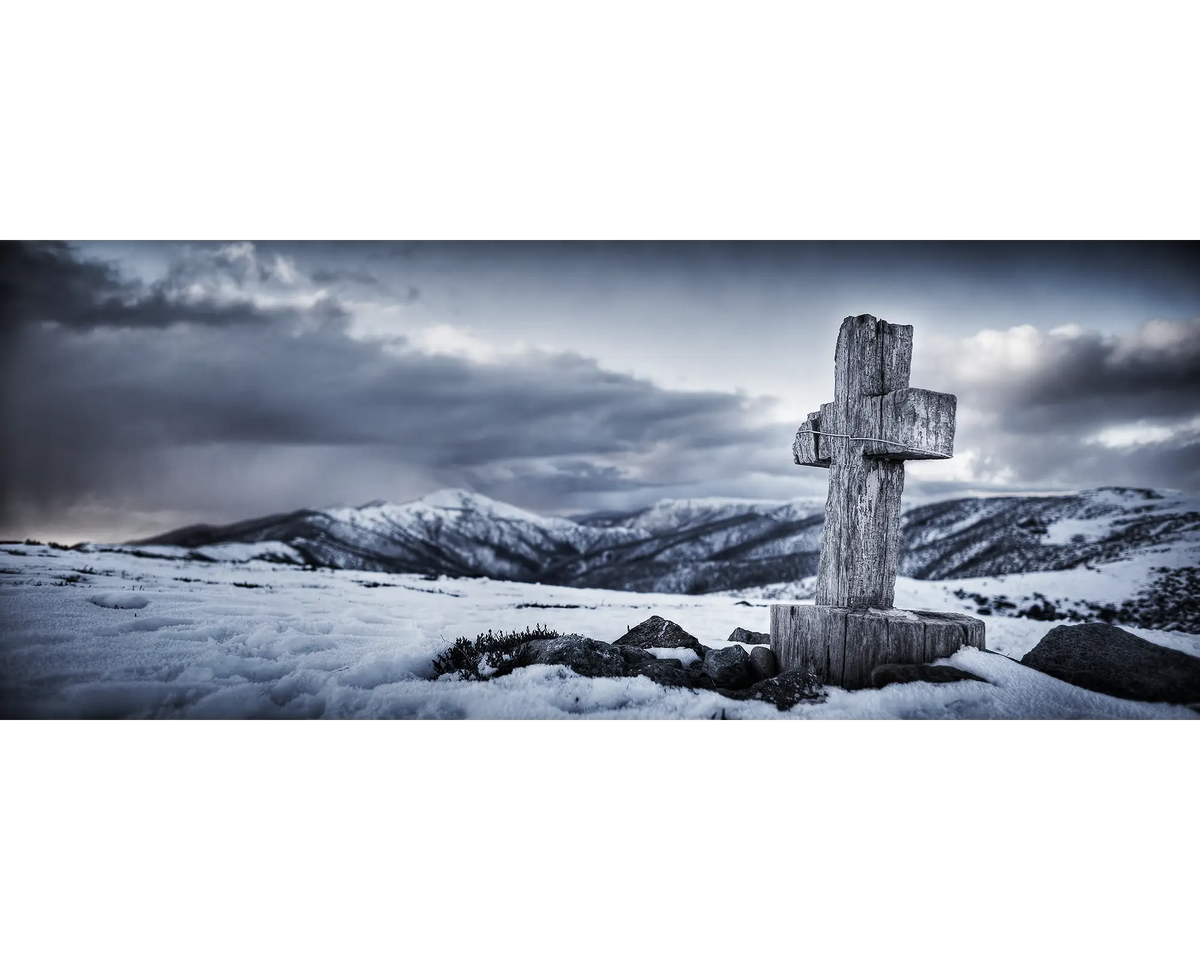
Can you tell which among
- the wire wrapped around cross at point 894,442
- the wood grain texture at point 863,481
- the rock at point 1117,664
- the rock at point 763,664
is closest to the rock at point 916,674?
the wood grain texture at point 863,481

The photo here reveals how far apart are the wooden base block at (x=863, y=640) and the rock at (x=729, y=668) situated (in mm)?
378

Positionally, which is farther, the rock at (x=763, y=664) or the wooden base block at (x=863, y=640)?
the rock at (x=763, y=664)

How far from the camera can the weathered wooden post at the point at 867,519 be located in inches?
178

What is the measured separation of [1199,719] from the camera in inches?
148

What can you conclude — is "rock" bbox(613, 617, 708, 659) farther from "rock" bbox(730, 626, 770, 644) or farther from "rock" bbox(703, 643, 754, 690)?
"rock" bbox(703, 643, 754, 690)

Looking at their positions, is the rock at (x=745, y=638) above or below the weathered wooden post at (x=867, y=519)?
below

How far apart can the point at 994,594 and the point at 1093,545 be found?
1008 cm

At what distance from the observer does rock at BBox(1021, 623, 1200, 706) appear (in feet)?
13.6

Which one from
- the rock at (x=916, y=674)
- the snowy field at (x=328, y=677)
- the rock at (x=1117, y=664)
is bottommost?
the snowy field at (x=328, y=677)

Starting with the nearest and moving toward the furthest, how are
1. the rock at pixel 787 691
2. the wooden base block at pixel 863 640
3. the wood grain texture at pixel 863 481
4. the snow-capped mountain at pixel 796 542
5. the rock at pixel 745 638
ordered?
the rock at pixel 787 691 → the wooden base block at pixel 863 640 → the wood grain texture at pixel 863 481 → the rock at pixel 745 638 → the snow-capped mountain at pixel 796 542

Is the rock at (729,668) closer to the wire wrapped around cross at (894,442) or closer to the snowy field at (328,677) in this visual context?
the snowy field at (328,677)

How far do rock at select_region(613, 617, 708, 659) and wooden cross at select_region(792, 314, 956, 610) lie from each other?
1.53 meters

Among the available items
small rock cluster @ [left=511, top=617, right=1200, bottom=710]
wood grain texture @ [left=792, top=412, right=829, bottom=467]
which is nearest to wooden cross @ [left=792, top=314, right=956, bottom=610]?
wood grain texture @ [left=792, top=412, right=829, bottom=467]
